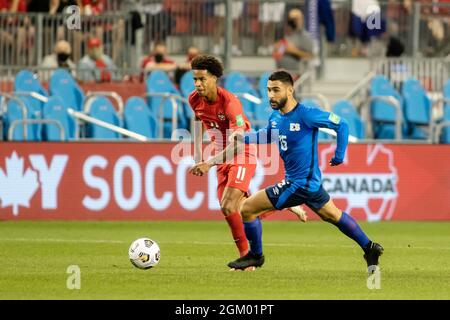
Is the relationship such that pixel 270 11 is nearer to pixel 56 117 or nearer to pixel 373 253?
pixel 56 117

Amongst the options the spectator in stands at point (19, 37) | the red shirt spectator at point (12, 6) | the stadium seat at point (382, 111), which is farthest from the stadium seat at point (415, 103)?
the red shirt spectator at point (12, 6)

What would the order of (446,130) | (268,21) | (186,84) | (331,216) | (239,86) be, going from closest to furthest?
(331,216)
(446,130)
(239,86)
(186,84)
(268,21)

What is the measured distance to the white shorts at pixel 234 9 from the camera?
25.8 metres

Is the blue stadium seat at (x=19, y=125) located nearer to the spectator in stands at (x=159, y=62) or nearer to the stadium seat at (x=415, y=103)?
the spectator in stands at (x=159, y=62)

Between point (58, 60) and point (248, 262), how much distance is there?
34.7 ft

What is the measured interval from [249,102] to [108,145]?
3415mm

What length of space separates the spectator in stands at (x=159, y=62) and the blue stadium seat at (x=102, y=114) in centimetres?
209

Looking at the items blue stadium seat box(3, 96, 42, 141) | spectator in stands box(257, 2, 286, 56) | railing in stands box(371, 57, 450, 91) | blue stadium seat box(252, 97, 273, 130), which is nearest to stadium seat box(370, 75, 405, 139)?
railing in stands box(371, 57, 450, 91)

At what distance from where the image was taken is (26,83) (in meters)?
22.8

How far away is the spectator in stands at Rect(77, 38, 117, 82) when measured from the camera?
24.1 m

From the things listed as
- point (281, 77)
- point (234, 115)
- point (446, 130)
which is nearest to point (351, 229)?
point (281, 77)

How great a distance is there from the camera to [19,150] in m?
20.5

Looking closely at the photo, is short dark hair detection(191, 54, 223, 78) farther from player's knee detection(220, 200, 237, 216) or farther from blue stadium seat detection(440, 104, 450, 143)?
blue stadium seat detection(440, 104, 450, 143)
